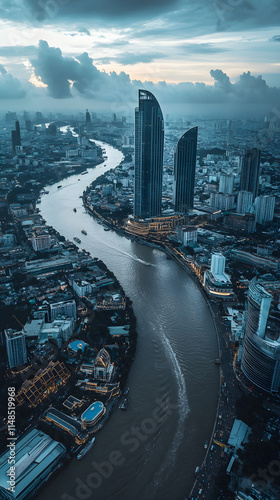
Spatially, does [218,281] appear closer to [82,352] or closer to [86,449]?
[82,352]

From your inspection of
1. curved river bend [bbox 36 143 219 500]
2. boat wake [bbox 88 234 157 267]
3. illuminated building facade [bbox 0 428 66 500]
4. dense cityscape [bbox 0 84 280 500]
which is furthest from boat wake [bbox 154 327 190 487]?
boat wake [bbox 88 234 157 267]

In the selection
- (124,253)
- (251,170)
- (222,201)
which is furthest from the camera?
(222,201)

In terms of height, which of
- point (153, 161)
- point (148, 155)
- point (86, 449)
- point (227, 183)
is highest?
point (148, 155)

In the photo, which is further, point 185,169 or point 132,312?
point 185,169

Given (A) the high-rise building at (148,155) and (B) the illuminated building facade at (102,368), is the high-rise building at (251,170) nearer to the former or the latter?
(A) the high-rise building at (148,155)

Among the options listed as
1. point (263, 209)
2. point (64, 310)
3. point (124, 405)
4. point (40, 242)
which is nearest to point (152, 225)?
point (40, 242)

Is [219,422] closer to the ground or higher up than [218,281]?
closer to the ground
